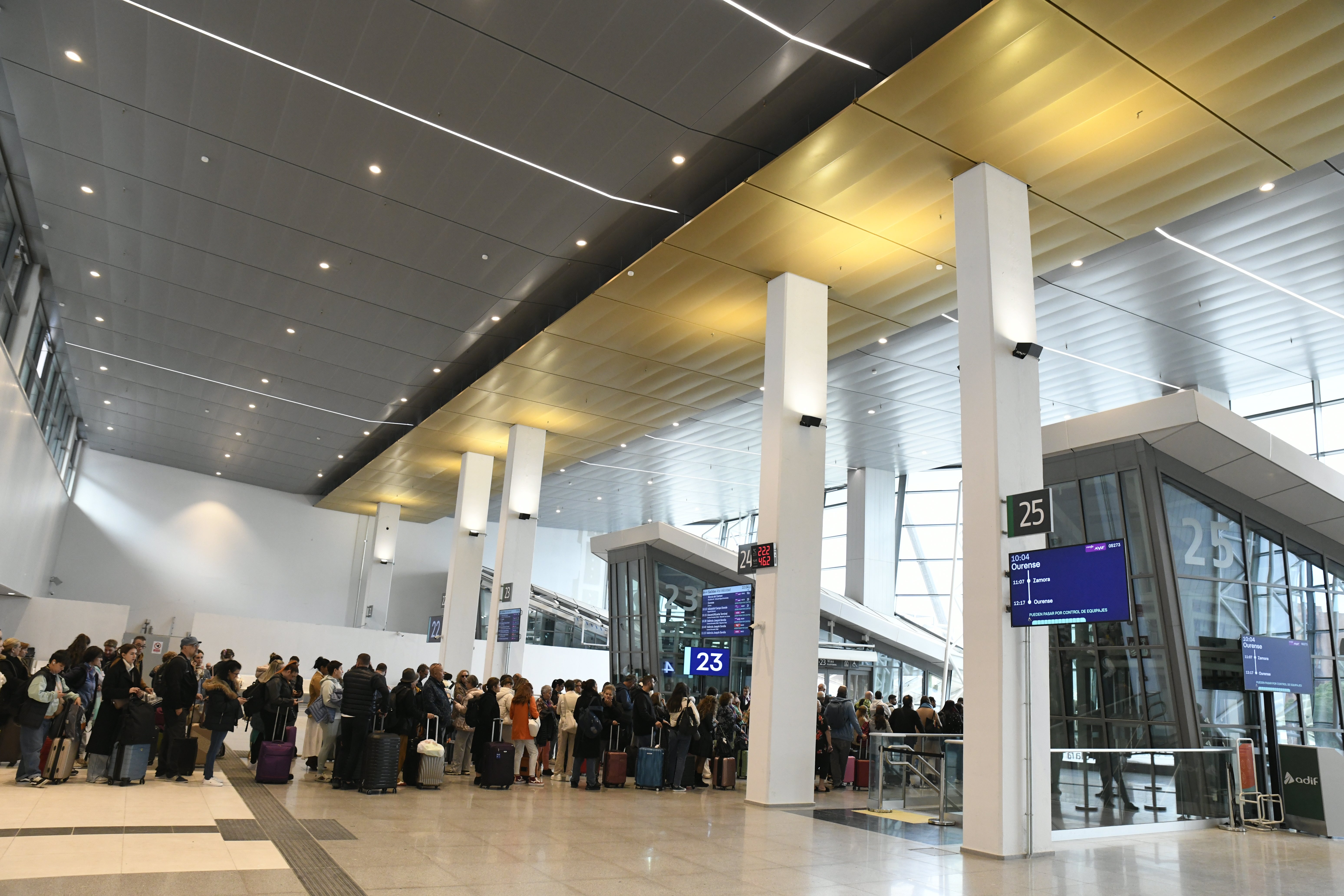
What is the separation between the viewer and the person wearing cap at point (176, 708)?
922 centimetres

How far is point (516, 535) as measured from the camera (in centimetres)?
1878

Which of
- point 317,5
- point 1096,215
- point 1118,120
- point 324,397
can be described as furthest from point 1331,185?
point 324,397

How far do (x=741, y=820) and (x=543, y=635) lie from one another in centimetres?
2503

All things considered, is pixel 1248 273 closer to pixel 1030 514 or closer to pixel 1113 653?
pixel 1113 653

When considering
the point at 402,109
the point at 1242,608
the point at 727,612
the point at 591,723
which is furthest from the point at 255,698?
the point at 1242,608

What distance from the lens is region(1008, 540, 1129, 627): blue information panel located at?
6.89 metres

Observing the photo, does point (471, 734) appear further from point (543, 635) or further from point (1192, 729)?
point (543, 635)

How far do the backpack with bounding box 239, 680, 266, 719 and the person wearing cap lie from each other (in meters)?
0.77

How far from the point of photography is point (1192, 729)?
11.5 metres

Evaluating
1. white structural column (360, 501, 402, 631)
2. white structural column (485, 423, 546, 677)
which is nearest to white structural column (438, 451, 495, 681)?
white structural column (485, 423, 546, 677)

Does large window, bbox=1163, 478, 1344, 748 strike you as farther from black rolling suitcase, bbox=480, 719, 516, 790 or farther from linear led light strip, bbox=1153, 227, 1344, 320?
black rolling suitcase, bbox=480, 719, 516, 790

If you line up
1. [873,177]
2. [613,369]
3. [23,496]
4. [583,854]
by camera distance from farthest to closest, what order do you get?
1. [23,496]
2. [613,369]
3. [873,177]
4. [583,854]

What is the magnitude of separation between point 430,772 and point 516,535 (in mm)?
8936

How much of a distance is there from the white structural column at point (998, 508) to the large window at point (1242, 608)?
5241 millimetres
